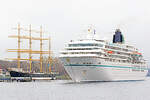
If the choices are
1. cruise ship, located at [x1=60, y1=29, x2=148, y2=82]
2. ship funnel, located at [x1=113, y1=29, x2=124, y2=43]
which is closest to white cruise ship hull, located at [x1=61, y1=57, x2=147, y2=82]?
cruise ship, located at [x1=60, y1=29, x2=148, y2=82]

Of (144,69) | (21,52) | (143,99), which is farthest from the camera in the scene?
(21,52)

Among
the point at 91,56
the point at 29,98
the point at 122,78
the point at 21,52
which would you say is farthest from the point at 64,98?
the point at 21,52

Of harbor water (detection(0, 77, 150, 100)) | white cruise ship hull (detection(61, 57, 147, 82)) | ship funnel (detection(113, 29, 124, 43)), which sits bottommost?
harbor water (detection(0, 77, 150, 100))

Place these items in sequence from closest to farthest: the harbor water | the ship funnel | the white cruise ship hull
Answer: the harbor water < the white cruise ship hull < the ship funnel

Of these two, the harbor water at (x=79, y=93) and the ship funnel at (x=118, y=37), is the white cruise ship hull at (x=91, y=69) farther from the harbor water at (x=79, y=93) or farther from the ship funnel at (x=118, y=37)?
the ship funnel at (x=118, y=37)

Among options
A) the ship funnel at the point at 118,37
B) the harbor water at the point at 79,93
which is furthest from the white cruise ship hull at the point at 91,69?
the ship funnel at the point at 118,37

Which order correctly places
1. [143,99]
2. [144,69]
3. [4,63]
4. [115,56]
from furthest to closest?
1. [4,63]
2. [144,69]
3. [115,56]
4. [143,99]

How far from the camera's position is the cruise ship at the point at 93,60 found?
267 ft

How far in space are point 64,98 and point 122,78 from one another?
1623 inches

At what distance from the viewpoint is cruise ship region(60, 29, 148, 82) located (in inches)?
3204

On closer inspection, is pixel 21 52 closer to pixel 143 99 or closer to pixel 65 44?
pixel 65 44

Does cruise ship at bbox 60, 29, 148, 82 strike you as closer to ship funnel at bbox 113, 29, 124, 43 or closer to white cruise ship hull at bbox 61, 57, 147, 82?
white cruise ship hull at bbox 61, 57, 147, 82

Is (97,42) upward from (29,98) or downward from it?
upward

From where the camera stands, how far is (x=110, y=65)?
85.8 meters
